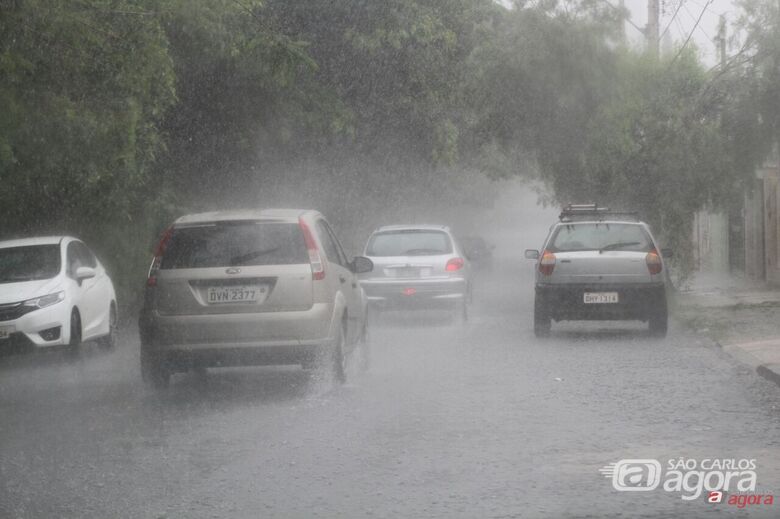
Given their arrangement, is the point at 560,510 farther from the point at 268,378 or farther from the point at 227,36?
the point at 227,36

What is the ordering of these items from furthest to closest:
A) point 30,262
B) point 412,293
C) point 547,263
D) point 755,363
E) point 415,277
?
point 415,277 < point 412,293 < point 547,263 < point 30,262 < point 755,363

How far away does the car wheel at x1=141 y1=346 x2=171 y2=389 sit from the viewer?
36.4 feet

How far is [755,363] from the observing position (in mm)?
12977

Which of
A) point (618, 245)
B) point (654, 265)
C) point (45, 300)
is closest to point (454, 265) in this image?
point (618, 245)

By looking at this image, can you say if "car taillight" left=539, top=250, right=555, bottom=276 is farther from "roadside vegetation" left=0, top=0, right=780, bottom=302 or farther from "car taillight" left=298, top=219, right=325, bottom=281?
"car taillight" left=298, top=219, right=325, bottom=281

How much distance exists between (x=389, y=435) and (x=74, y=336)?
7373 mm

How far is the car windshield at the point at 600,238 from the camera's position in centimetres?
1658

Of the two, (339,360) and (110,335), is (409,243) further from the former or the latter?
(339,360)

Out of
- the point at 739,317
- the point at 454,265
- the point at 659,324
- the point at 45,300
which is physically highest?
the point at 45,300

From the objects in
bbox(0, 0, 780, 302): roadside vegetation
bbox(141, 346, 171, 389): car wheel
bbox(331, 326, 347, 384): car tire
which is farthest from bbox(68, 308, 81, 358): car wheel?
bbox(331, 326, 347, 384): car tire

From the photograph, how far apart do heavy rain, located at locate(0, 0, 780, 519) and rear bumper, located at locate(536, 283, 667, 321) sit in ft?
0.12

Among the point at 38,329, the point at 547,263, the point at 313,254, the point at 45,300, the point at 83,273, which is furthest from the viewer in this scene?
the point at 547,263

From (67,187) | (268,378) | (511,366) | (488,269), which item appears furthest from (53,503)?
(488,269)

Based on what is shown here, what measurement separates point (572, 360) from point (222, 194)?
51.0 ft
